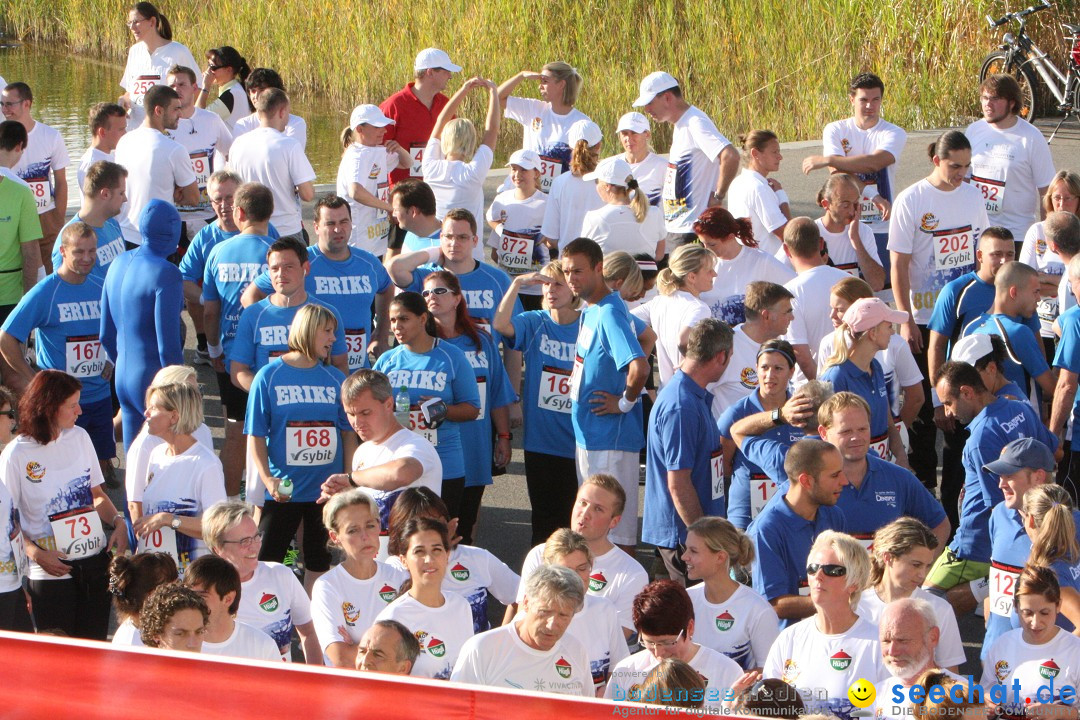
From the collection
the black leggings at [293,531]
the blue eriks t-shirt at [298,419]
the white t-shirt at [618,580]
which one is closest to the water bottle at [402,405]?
the blue eriks t-shirt at [298,419]

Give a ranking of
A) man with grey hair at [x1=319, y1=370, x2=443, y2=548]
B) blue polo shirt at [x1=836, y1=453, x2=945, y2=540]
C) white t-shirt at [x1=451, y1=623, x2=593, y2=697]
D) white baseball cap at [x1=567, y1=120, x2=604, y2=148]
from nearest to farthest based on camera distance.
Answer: white t-shirt at [x1=451, y1=623, x2=593, y2=697] < blue polo shirt at [x1=836, y1=453, x2=945, y2=540] < man with grey hair at [x1=319, y1=370, x2=443, y2=548] < white baseball cap at [x1=567, y1=120, x2=604, y2=148]

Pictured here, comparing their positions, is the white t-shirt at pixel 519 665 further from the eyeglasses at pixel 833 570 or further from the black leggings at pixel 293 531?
the black leggings at pixel 293 531

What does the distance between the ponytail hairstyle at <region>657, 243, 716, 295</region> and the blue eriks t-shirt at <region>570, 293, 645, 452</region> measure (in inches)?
18.1

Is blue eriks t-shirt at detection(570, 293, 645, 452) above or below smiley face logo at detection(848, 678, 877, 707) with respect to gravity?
above

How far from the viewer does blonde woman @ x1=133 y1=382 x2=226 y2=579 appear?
20.9 ft

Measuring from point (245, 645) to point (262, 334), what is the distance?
2.68 metres

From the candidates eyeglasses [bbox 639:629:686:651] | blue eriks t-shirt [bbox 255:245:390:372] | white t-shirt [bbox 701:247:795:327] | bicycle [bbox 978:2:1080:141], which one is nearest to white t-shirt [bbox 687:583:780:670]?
eyeglasses [bbox 639:629:686:651]

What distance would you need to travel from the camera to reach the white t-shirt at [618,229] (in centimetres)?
927

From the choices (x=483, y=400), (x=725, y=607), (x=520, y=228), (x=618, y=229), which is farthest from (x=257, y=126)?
(x=725, y=607)

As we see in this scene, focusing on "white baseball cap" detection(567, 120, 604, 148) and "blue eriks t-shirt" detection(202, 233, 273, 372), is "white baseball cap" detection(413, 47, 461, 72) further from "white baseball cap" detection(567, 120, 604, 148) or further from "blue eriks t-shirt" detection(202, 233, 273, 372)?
"blue eriks t-shirt" detection(202, 233, 273, 372)

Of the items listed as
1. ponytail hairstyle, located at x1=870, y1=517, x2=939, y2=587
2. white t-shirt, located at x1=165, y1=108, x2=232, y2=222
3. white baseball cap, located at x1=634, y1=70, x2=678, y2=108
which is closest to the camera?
ponytail hairstyle, located at x1=870, y1=517, x2=939, y2=587

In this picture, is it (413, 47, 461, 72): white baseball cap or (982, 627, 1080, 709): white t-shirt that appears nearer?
(982, 627, 1080, 709): white t-shirt

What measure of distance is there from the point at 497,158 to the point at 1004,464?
13083 mm

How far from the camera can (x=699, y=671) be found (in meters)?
5.23
